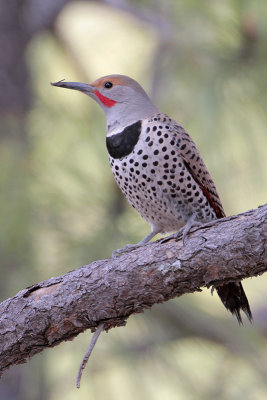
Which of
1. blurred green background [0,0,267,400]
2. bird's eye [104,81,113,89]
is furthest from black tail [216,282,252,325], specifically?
bird's eye [104,81,113,89]

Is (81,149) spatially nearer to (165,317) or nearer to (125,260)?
(165,317)

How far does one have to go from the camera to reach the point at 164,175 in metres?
3.12

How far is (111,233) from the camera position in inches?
153

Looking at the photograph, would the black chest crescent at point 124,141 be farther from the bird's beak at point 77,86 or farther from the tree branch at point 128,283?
the tree branch at point 128,283

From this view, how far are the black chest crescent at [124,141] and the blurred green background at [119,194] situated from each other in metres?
0.75

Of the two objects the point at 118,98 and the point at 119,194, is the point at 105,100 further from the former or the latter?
the point at 119,194

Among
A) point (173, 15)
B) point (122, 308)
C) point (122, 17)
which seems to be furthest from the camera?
point (122, 17)

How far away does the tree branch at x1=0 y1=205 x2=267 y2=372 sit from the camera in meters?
2.35

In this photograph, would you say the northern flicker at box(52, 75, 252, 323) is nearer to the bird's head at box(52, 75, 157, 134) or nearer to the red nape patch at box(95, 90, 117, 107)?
the bird's head at box(52, 75, 157, 134)

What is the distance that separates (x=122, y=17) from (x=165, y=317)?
2.36 meters

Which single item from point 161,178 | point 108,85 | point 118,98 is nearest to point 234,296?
point 161,178

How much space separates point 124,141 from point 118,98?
43 centimetres

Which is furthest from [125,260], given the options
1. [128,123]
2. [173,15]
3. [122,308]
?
[173,15]

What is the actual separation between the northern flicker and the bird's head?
0.05ft
